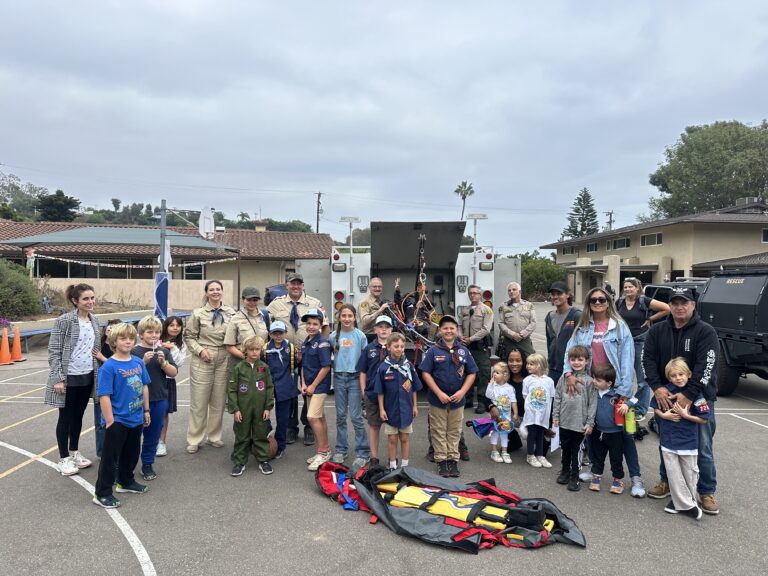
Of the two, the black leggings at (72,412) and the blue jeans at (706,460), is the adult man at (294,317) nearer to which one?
the black leggings at (72,412)

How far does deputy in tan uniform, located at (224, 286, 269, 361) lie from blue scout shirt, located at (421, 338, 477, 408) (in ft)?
6.12

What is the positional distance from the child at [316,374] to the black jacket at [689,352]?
2.98 m

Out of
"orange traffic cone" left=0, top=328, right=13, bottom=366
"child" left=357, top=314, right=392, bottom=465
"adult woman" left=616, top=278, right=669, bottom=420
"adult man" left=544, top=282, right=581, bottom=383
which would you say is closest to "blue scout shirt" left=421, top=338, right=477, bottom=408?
"child" left=357, top=314, right=392, bottom=465

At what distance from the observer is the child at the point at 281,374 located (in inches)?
201

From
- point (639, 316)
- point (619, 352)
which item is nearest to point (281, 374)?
point (619, 352)

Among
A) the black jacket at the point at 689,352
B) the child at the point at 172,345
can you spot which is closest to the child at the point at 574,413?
the black jacket at the point at 689,352

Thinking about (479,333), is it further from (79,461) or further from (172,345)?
(79,461)

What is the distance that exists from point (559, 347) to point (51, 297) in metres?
18.1

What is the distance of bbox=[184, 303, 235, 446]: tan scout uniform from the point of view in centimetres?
530

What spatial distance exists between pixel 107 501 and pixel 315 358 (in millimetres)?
2125

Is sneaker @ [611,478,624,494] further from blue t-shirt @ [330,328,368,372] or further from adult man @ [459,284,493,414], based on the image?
blue t-shirt @ [330,328,368,372]

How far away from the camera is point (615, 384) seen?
4.41 meters

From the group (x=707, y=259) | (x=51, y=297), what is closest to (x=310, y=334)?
(x=51, y=297)

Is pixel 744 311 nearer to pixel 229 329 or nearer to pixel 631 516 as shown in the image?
pixel 631 516
